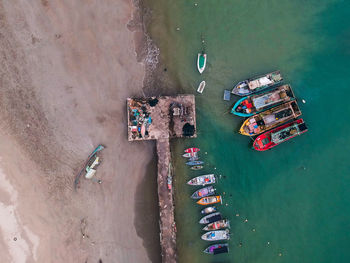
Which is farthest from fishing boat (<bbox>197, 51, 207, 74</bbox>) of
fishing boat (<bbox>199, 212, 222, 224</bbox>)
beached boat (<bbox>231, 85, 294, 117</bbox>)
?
fishing boat (<bbox>199, 212, 222, 224</bbox>)

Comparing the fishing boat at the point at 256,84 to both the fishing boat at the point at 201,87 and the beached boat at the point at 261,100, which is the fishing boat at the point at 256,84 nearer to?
the beached boat at the point at 261,100

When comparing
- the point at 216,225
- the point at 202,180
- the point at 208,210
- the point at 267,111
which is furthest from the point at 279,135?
the point at 216,225

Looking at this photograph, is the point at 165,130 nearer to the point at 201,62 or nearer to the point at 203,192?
the point at 203,192

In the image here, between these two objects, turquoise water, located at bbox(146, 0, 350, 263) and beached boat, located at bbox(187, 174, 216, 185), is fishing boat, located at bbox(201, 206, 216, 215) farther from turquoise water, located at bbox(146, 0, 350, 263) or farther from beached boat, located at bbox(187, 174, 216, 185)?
beached boat, located at bbox(187, 174, 216, 185)

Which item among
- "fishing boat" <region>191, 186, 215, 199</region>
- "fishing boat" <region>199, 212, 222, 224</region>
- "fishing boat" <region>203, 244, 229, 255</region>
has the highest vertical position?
"fishing boat" <region>191, 186, 215, 199</region>

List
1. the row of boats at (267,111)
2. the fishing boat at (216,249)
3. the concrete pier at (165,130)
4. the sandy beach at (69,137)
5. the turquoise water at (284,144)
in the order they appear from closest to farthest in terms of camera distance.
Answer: the concrete pier at (165,130) → the sandy beach at (69,137) → the fishing boat at (216,249) → the row of boats at (267,111) → the turquoise water at (284,144)

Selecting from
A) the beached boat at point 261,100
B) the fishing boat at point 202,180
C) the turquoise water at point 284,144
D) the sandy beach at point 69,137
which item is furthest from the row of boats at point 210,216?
the beached boat at point 261,100

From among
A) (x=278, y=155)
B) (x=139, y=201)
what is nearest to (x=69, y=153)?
(x=139, y=201)
